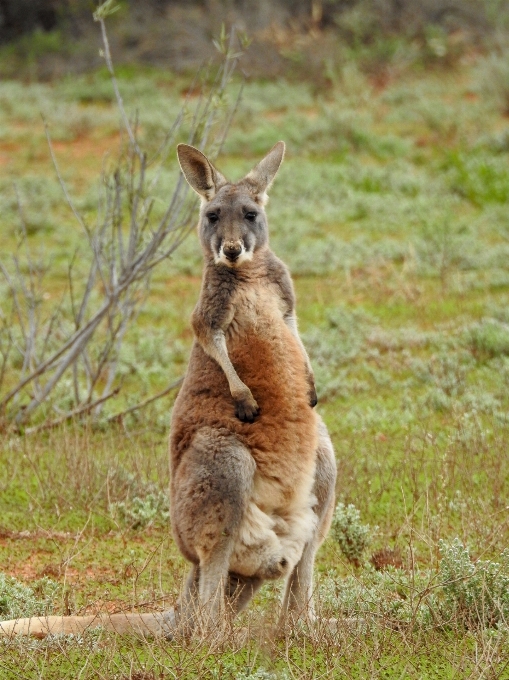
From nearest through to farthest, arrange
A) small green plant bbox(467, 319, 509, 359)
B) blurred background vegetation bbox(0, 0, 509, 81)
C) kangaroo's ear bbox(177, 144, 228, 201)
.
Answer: kangaroo's ear bbox(177, 144, 228, 201), small green plant bbox(467, 319, 509, 359), blurred background vegetation bbox(0, 0, 509, 81)

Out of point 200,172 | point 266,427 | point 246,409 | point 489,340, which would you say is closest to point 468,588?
point 266,427

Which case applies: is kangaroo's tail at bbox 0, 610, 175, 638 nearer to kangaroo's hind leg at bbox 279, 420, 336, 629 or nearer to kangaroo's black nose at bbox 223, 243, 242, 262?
kangaroo's hind leg at bbox 279, 420, 336, 629

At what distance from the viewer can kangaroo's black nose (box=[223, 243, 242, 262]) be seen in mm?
4164

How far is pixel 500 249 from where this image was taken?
11.0 m

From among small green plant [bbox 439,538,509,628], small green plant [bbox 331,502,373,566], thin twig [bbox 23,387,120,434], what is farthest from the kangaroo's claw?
thin twig [bbox 23,387,120,434]

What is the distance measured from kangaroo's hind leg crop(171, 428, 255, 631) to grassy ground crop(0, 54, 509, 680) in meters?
0.20

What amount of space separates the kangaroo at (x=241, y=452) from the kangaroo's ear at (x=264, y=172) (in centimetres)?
21

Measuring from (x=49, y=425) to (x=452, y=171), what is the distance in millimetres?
8521

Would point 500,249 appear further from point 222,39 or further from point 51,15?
point 51,15

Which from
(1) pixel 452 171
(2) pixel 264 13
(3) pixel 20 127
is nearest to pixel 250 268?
(1) pixel 452 171

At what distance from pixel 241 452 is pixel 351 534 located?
1.42 metres

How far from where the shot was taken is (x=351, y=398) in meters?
7.86

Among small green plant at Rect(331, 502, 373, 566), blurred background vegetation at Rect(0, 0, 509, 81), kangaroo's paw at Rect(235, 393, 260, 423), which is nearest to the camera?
kangaroo's paw at Rect(235, 393, 260, 423)

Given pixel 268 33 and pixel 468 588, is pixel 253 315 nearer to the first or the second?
pixel 468 588
